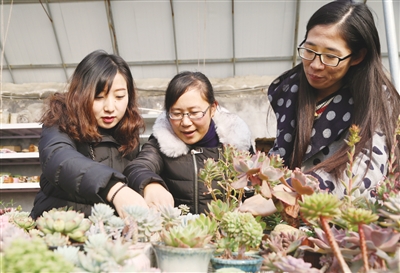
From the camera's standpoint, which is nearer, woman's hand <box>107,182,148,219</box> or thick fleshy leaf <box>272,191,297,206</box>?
thick fleshy leaf <box>272,191,297,206</box>

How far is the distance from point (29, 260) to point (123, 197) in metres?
0.54

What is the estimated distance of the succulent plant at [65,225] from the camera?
657mm

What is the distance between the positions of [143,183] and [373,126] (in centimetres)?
68

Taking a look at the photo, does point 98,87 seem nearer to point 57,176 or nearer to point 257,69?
point 57,176

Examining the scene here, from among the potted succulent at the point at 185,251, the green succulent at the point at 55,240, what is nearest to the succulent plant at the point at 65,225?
the green succulent at the point at 55,240

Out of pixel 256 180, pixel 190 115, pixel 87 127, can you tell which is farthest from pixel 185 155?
pixel 256 180

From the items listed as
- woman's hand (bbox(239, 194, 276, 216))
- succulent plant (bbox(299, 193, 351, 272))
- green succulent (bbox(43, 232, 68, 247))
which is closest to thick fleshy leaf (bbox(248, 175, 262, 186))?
woman's hand (bbox(239, 194, 276, 216))

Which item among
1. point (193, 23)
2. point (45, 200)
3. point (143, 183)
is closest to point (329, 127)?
point (143, 183)

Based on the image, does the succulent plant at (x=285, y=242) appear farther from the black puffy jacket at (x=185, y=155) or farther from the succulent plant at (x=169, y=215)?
the black puffy jacket at (x=185, y=155)

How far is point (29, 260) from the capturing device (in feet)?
1.55

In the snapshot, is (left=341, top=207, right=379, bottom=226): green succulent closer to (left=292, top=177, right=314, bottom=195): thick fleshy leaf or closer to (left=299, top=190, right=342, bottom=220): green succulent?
(left=299, top=190, right=342, bottom=220): green succulent

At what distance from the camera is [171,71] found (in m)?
7.36

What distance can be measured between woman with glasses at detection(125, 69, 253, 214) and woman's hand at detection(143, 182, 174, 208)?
0.56 metres

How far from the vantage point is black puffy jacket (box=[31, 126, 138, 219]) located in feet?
3.62
